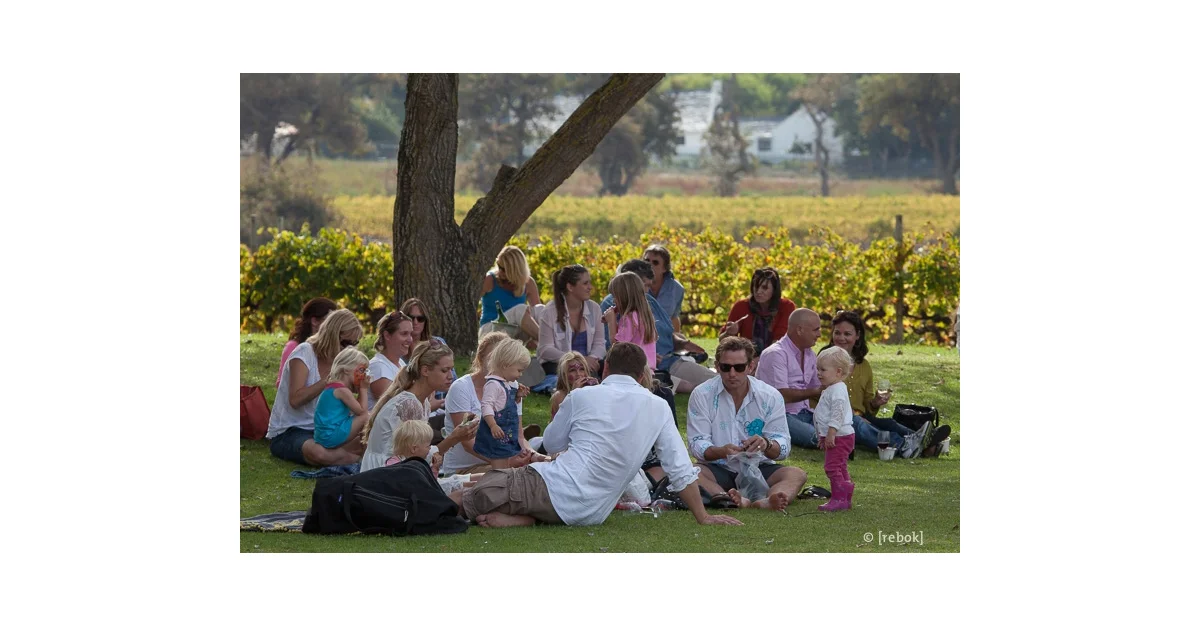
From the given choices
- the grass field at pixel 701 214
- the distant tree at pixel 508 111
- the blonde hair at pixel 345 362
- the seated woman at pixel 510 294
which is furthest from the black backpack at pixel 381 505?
the distant tree at pixel 508 111

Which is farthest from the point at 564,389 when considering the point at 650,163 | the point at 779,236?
the point at 650,163

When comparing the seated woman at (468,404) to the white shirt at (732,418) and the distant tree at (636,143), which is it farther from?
the distant tree at (636,143)

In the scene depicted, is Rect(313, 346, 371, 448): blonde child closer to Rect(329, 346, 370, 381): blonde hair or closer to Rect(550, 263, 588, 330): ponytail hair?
Rect(329, 346, 370, 381): blonde hair

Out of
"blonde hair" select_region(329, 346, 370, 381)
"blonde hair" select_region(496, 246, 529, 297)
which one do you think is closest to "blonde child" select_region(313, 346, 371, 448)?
"blonde hair" select_region(329, 346, 370, 381)

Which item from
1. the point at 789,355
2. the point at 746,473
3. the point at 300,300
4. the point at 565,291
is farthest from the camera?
the point at 300,300

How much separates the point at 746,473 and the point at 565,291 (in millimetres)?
2706

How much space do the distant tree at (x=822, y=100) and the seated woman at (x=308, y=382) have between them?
34000mm

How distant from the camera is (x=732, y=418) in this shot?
23.8ft

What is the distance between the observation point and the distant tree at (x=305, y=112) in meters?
36.8

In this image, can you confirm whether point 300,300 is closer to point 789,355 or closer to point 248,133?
point 789,355

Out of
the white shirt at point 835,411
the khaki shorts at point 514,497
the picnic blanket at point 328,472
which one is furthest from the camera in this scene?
the picnic blanket at point 328,472

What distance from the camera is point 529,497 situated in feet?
21.1

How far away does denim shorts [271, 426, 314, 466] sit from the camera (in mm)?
8086

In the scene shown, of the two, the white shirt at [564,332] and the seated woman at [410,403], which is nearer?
the seated woman at [410,403]
